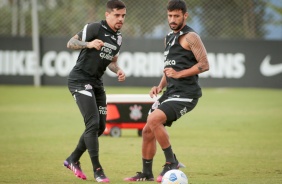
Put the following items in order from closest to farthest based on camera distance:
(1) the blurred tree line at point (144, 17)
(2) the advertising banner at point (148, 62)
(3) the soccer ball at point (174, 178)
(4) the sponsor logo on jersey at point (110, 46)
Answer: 1. (3) the soccer ball at point (174, 178)
2. (4) the sponsor logo on jersey at point (110, 46)
3. (2) the advertising banner at point (148, 62)
4. (1) the blurred tree line at point (144, 17)

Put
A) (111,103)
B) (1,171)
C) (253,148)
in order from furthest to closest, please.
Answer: (111,103) → (253,148) → (1,171)

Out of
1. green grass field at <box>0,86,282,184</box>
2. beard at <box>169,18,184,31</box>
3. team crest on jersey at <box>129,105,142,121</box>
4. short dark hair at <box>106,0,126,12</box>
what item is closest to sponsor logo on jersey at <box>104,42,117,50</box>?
short dark hair at <box>106,0,126,12</box>

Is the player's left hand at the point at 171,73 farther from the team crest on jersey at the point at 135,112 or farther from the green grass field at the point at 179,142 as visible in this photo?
the team crest on jersey at the point at 135,112

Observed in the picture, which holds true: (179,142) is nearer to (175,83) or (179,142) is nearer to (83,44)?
(175,83)

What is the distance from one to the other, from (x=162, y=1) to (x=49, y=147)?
16.2m

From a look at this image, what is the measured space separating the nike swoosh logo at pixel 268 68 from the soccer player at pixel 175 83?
1782 cm

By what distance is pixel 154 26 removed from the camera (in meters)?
28.5

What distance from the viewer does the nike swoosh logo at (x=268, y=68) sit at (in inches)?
1066

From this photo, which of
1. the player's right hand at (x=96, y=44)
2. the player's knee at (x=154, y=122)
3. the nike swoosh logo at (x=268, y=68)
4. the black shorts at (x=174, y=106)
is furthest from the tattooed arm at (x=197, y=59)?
the nike swoosh logo at (x=268, y=68)

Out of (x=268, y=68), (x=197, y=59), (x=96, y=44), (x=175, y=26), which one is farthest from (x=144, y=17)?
(x=197, y=59)

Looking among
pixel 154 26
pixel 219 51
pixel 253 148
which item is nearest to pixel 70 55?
pixel 154 26

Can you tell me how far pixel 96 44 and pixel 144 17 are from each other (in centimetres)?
1940

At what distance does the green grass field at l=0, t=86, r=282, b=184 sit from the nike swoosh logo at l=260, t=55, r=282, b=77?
2653mm

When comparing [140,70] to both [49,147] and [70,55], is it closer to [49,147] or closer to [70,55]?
[70,55]
